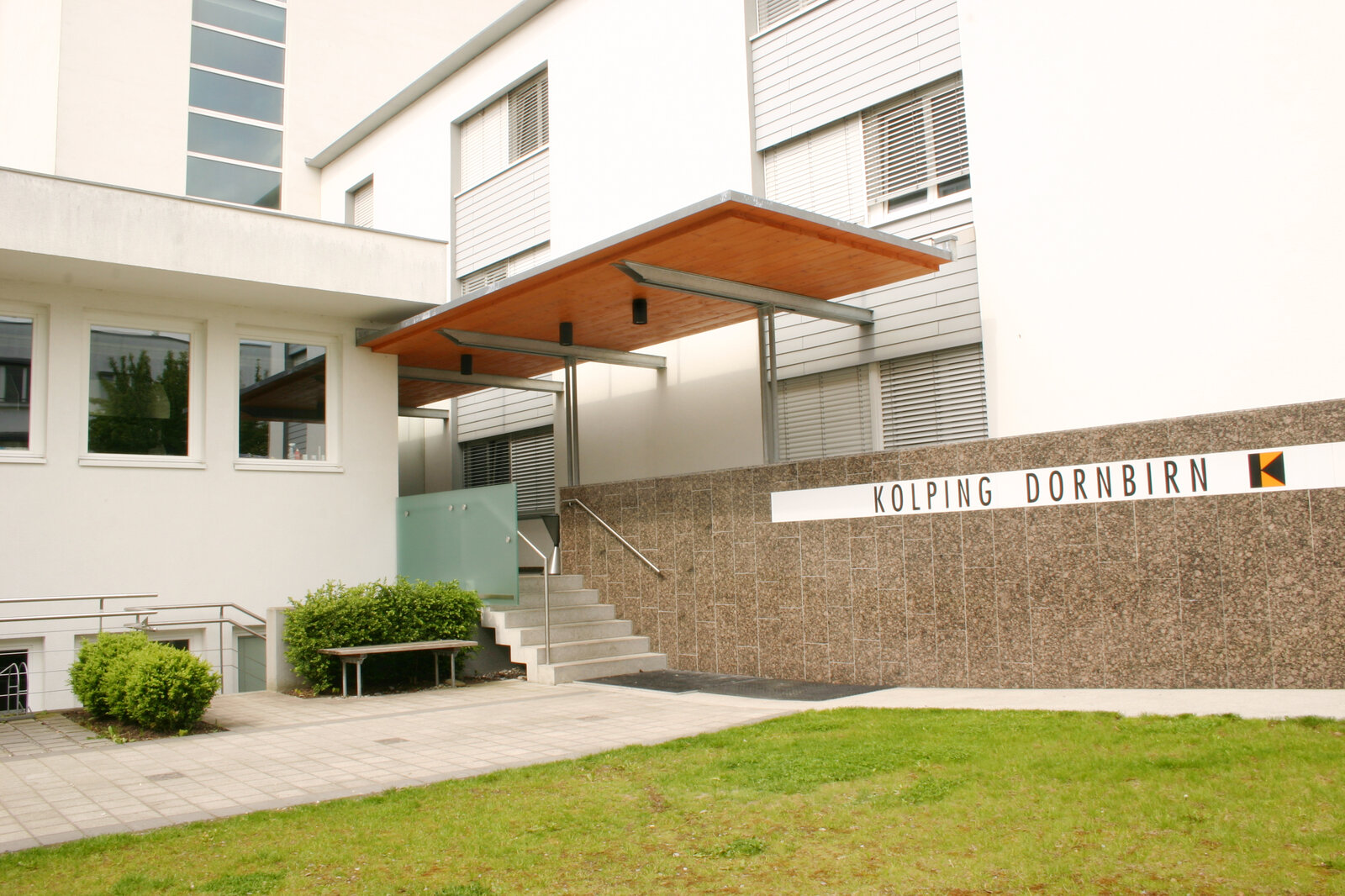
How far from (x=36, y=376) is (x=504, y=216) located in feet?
28.5

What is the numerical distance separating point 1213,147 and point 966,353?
9.81ft

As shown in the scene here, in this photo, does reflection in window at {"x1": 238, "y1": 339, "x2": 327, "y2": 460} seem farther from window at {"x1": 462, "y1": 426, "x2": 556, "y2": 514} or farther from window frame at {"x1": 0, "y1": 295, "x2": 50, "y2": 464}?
window at {"x1": 462, "y1": 426, "x2": 556, "y2": 514}

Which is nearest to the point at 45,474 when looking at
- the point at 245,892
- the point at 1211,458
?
the point at 245,892

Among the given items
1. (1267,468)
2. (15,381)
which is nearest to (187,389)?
(15,381)

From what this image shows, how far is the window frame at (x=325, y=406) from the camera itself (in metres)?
12.4

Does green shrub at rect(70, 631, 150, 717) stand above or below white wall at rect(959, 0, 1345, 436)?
below

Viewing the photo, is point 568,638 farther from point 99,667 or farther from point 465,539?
point 99,667

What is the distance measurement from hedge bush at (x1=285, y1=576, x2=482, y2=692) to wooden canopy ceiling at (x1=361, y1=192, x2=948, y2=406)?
10.2ft

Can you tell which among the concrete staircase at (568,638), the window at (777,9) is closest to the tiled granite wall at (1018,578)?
the concrete staircase at (568,638)

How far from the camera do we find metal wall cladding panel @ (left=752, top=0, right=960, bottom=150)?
11.7 m

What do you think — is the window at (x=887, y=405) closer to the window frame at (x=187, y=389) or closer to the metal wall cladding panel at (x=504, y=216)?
the metal wall cladding panel at (x=504, y=216)

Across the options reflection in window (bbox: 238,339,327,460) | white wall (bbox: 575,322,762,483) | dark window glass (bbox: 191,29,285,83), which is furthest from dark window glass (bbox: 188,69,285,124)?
reflection in window (bbox: 238,339,327,460)

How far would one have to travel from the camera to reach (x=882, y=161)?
40.4 feet

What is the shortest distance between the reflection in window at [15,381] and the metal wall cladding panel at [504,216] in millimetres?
7953
